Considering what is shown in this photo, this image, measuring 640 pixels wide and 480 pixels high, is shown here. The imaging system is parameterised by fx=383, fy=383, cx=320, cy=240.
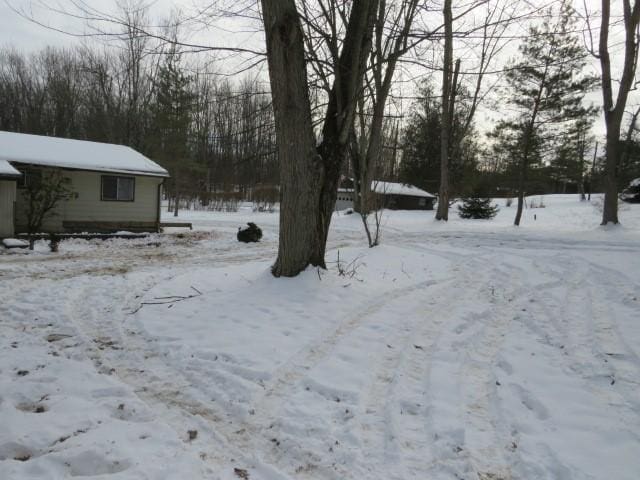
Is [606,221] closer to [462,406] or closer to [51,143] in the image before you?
[462,406]

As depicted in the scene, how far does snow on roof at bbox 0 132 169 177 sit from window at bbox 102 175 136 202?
58 cm

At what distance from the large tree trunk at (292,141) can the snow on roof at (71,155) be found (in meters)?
11.4

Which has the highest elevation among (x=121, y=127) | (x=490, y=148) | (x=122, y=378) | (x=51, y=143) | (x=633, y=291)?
(x=121, y=127)

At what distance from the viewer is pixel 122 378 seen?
339 cm

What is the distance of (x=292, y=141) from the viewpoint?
18.0ft

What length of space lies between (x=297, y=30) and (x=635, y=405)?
5491mm

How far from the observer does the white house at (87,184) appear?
1294 centimetres

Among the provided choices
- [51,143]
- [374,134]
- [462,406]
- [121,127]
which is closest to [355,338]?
[462,406]

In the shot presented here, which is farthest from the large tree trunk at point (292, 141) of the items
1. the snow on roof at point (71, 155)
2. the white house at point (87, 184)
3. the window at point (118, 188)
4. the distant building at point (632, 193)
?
the distant building at point (632, 193)

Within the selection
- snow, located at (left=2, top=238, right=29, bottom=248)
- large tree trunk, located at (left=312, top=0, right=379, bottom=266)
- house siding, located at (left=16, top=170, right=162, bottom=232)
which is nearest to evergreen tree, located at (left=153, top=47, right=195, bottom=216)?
house siding, located at (left=16, top=170, right=162, bottom=232)

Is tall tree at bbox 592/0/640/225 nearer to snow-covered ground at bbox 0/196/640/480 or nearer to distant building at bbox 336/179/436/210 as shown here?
snow-covered ground at bbox 0/196/640/480

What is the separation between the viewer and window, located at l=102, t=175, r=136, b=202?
583 inches

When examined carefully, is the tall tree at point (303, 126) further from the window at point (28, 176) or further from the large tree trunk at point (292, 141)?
the window at point (28, 176)

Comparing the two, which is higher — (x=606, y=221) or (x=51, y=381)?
(x=606, y=221)
